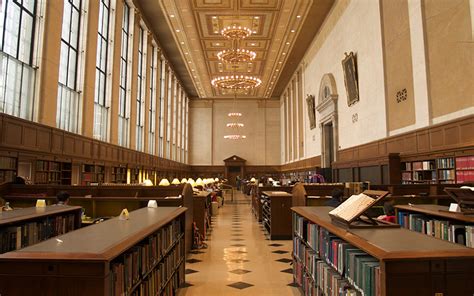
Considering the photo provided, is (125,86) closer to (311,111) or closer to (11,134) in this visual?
(11,134)

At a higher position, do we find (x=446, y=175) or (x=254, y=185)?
(x=446, y=175)

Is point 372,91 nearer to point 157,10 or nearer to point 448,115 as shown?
point 448,115

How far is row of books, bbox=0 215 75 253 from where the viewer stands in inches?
133

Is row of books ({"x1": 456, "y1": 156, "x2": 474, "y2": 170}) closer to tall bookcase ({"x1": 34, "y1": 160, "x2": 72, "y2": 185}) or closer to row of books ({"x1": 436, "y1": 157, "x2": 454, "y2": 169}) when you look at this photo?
row of books ({"x1": 436, "y1": 157, "x2": 454, "y2": 169})

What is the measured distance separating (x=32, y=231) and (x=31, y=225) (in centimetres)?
7

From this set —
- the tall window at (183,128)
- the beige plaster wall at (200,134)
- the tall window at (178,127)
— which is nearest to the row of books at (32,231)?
the tall window at (178,127)

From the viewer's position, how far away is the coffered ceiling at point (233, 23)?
53.1 ft

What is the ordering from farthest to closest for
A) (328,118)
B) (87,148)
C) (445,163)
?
(328,118) < (87,148) < (445,163)

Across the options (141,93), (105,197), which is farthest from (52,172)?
(141,93)

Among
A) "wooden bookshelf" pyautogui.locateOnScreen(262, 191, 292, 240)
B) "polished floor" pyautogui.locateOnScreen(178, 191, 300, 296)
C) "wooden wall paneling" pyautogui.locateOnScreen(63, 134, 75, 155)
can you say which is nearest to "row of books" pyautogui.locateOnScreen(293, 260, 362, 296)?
"polished floor" pyautogui.locateOnScreen(178, 191, 300, 296)

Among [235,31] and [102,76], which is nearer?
[102,76]

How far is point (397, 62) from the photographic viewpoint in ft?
33.0

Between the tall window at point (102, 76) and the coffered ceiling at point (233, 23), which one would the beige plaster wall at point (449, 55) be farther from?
the tall window at point (102, 76)

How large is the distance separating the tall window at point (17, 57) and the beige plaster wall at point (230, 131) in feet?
79.7
